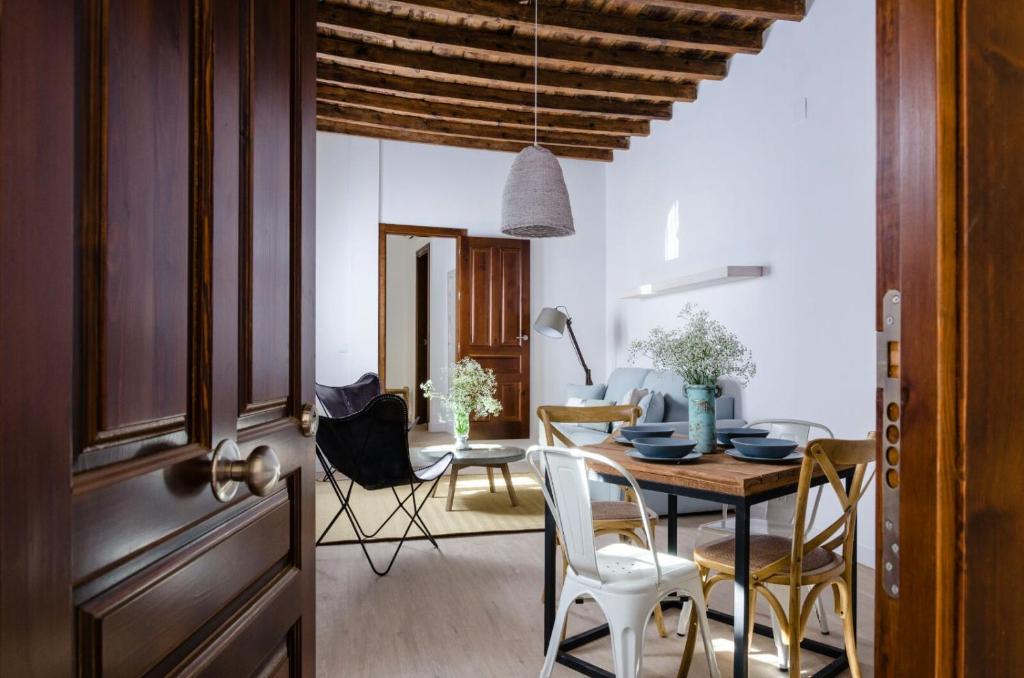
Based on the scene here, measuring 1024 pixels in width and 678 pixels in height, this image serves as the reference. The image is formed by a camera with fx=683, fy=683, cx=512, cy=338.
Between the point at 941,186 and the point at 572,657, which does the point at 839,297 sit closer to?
the point at 572,657

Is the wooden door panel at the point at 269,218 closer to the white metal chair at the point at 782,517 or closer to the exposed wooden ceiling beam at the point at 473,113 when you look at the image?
the white metal chair at the point at 782,517

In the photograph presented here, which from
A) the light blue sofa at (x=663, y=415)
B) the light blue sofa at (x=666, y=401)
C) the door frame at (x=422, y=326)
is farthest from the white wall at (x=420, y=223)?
the door frame at (x=422, y=326)

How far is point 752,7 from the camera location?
4.27m

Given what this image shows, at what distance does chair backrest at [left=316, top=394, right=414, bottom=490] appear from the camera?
3486 millimetres

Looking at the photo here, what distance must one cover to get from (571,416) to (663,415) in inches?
79.1

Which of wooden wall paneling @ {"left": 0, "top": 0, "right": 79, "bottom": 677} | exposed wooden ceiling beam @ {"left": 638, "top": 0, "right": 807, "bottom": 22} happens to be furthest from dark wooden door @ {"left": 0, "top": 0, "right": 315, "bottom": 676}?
exposed wooden ceiling beam @ {"left": 638, "top": 0, "right": 807, "bottom": 22}

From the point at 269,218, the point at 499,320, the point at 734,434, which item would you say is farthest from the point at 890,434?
the point at 499,320

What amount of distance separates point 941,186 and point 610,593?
1685mm

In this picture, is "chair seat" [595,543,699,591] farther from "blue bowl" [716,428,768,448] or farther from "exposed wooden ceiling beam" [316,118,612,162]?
"exposed wooden ceiling beam" [316,118,612,162]

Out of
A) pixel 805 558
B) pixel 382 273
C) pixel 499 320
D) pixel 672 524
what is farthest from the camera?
pixel 499 320

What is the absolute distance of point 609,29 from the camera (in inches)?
191

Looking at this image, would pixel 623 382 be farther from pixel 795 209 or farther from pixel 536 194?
pixel 536 194

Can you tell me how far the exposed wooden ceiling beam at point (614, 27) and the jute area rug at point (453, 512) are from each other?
134 inches

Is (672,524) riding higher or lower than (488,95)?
lower
